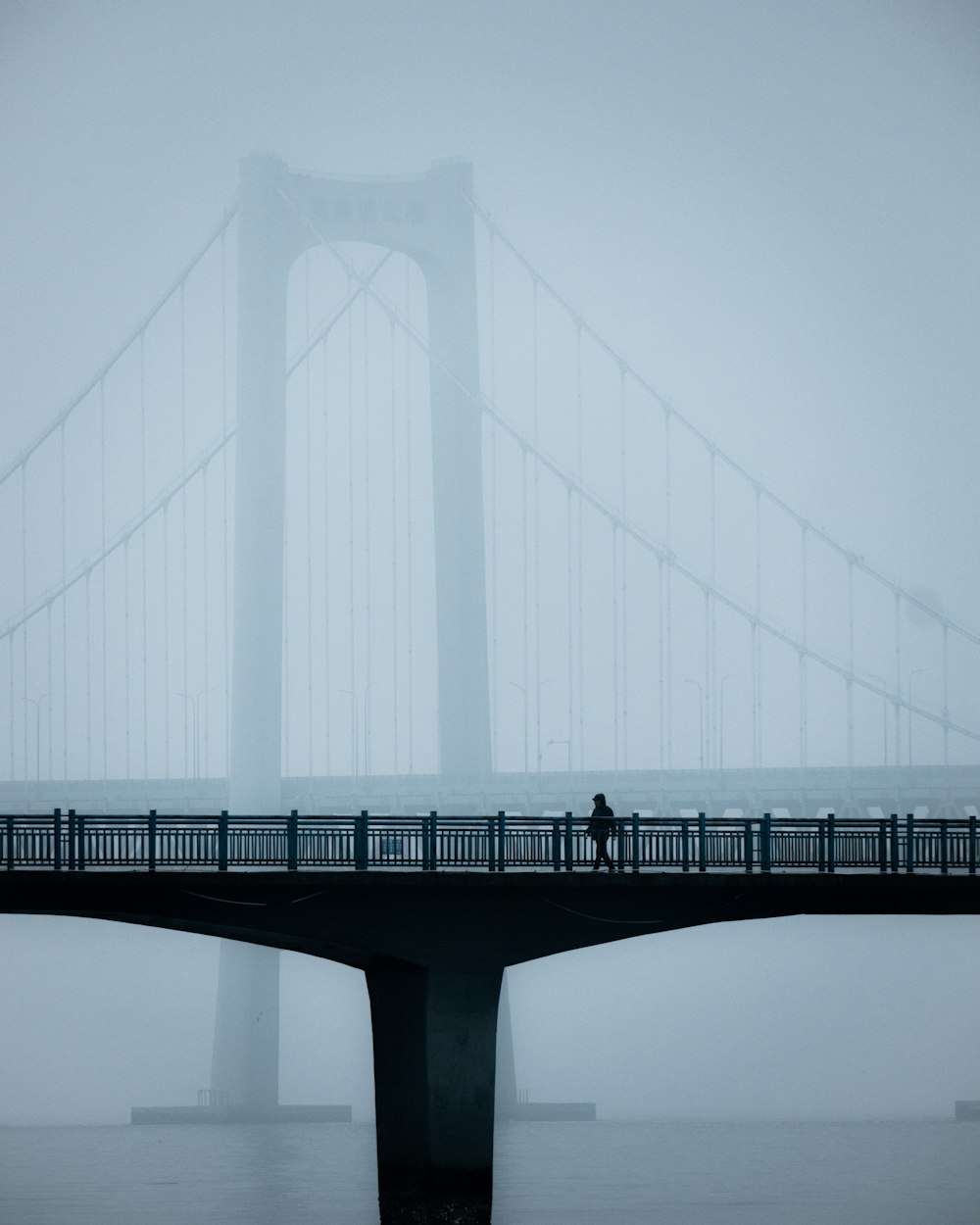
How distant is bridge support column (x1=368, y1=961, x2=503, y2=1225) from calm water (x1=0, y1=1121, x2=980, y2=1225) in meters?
5.60

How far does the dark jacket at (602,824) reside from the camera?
3903cm

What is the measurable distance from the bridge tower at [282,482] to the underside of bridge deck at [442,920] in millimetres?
35421

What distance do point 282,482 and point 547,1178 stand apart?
3232 cm

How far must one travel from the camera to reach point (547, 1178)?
57031 mm

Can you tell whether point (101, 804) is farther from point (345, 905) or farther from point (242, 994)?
point (345, 905)

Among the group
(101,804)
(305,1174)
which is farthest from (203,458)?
(305,1174)

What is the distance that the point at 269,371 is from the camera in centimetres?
8350

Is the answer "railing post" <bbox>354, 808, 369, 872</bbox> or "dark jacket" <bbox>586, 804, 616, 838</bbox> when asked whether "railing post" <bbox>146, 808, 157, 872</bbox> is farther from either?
"dark jacket" <bbox>586, 804, 616, 838</bbox>

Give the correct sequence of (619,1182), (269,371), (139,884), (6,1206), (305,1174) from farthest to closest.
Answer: (269,371) < (305,1174) < (619,1182) < (6,1206) < (139,884)

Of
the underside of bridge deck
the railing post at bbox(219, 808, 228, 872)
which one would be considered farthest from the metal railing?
the underside of bridge deck

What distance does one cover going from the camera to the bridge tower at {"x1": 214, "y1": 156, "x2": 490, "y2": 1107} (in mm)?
77500

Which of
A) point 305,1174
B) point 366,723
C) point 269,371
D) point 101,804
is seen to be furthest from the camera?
point 366,723

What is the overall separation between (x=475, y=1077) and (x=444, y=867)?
3639 millimetres

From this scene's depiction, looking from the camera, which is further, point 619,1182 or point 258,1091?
point 258,1091
